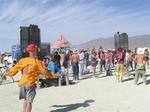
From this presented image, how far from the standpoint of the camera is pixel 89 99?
549 inches

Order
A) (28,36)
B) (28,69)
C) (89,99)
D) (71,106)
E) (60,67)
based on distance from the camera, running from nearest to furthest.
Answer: (28,69) → (71,106) → (89,99) → (60,67) → (28,36)

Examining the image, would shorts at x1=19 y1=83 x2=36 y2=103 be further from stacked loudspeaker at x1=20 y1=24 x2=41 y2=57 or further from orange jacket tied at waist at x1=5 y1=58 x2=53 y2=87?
stacked loudspeaker at x1=20 y1=24 x2=41 y2=57

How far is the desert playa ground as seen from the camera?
12109 mm

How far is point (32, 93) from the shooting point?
399 inches

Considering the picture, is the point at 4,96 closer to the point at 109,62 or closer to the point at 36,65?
the point at 36,65

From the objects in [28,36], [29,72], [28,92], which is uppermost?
[28,36]

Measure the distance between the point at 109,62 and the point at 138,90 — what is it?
7.79 metres

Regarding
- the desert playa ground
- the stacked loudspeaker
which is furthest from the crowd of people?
the stacked loudspeaker

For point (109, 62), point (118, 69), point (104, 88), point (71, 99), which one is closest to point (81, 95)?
point (71, 99)

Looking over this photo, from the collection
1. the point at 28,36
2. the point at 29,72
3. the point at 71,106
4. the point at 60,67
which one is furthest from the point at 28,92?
the point at 28,36

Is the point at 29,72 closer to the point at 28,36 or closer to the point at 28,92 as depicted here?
the point at 28,92

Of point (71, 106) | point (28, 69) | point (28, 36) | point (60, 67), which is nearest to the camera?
point (28, 69)

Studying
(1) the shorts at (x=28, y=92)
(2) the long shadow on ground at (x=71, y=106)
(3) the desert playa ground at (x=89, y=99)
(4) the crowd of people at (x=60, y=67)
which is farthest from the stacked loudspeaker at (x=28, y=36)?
(1) the shorts at (x=28, y=92)

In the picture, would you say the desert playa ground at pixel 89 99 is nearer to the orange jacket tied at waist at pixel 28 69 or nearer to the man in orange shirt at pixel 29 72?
the man in orange shirt at pixel 29 72
